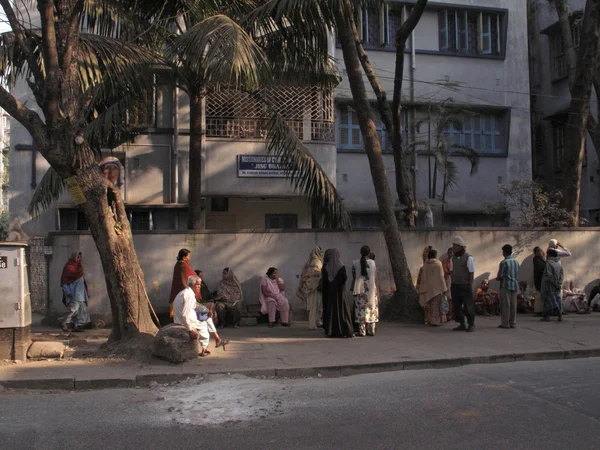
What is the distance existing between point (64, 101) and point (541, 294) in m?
10.2

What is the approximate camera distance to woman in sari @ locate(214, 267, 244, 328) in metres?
12.1

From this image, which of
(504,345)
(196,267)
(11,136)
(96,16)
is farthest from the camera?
(11,136)

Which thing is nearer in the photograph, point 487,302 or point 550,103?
point 487,302

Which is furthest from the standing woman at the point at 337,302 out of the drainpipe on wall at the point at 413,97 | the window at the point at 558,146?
the window at the point at 558,146

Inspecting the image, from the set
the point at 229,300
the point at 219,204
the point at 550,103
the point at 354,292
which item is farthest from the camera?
the point at 550,103

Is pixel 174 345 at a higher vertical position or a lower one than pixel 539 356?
higher

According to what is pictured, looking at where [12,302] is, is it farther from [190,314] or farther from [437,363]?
[437,363]

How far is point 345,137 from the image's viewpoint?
1975 cm

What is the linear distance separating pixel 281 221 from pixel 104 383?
10.2 m

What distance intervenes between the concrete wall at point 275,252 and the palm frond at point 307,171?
0.57m

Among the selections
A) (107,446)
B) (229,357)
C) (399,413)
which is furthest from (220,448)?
(229,357)

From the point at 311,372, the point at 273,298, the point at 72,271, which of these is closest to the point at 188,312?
the point at 311,372

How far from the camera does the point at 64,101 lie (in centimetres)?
891

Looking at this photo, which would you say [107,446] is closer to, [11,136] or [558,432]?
[558,432]
